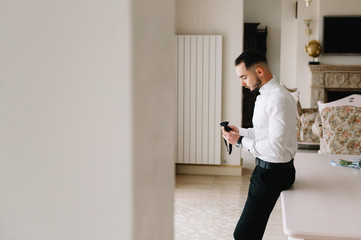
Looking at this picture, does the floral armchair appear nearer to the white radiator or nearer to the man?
the man

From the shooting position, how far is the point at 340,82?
849cm

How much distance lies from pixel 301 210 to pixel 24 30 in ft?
5.36

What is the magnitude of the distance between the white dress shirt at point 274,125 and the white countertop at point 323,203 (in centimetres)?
21

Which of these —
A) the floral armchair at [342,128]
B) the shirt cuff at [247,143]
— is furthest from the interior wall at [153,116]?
the floral armchair at [342,128]

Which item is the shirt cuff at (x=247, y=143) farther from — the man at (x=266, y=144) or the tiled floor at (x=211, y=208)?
the tiled floor at (x=211, y=208)

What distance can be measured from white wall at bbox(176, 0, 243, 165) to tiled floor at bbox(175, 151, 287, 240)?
0.54 metres

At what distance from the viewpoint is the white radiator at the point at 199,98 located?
204 inches

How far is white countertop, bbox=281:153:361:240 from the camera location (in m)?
1.60

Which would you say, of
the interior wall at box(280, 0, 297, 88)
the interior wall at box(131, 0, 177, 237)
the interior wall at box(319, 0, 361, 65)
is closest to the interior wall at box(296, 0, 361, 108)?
the interior wall at box(319, 0, 361, 65)

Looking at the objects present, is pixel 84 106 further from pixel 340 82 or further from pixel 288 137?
pixel 340 82

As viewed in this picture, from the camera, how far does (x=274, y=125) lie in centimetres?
224

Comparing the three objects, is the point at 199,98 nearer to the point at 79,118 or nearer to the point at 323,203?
the point at 323,203

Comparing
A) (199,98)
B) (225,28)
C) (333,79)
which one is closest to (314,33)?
(333,79)

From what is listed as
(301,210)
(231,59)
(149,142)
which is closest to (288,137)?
(301,210)
